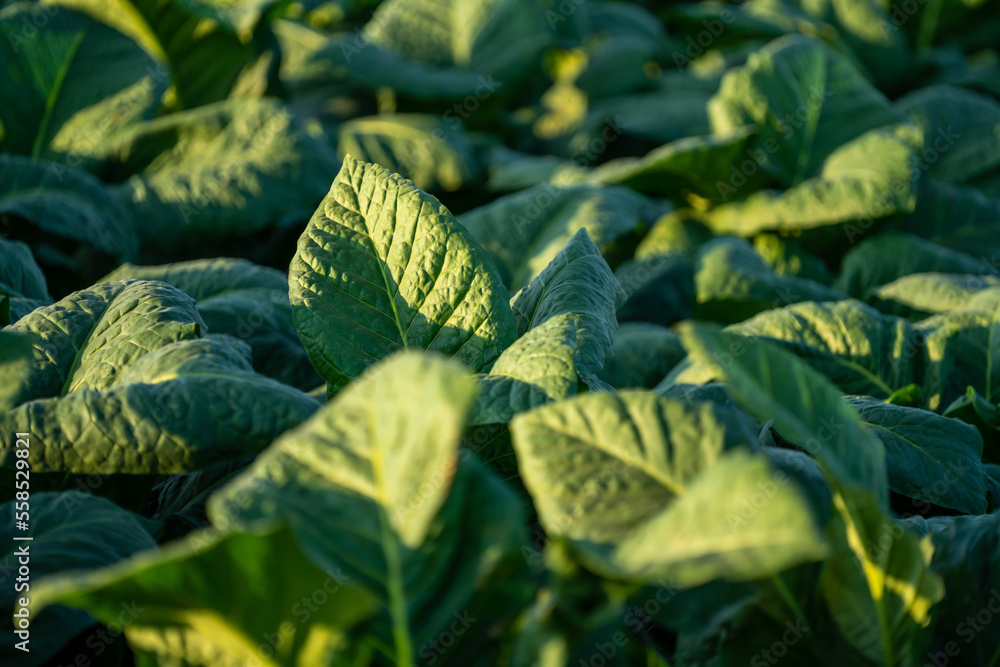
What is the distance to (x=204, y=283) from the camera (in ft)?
5.72

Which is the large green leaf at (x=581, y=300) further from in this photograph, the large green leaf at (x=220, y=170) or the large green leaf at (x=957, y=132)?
the large green leaf at (x=957, y=132)

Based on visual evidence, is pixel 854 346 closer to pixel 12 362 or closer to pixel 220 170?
pixel 12 362

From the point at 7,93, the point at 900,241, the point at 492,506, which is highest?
the point at 492,506

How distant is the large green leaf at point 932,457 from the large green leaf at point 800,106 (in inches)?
55.1

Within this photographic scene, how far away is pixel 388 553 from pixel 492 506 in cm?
10

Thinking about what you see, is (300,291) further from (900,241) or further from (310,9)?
(310,9)

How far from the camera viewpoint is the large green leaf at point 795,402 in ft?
2.56

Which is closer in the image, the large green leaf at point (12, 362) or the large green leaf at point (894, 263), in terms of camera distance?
the large green leaf at point (12, 362)

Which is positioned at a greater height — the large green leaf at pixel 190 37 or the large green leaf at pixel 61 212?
the large green leaf at pixel 190 37

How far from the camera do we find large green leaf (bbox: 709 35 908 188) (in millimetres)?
2621

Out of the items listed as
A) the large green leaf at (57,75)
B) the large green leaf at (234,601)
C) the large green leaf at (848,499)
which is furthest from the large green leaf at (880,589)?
the large green leaf at (57,75)

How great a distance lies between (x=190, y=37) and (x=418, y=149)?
72cm

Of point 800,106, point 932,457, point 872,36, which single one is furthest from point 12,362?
point 872,36

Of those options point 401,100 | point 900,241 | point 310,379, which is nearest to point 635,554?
point 310,379
